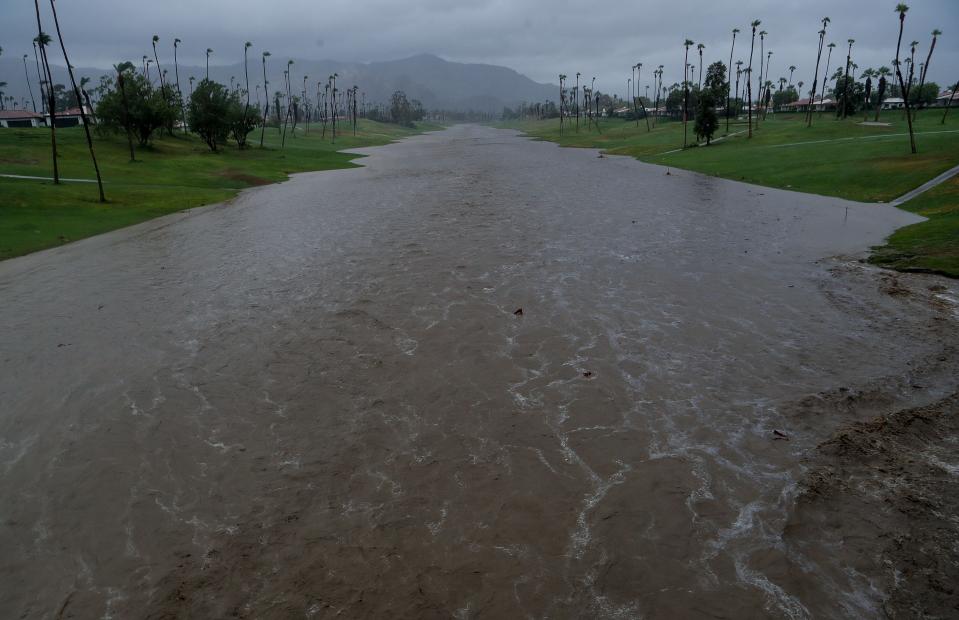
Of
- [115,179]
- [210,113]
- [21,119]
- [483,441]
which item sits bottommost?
[483,441]

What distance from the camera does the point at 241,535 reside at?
9586mm

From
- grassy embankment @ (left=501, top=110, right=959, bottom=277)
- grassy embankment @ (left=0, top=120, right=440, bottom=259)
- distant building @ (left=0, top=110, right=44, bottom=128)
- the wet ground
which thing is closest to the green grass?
grassy embankment @ (left=501, top=110, right=959, bottom=277)

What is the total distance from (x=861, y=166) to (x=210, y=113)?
8566 cm

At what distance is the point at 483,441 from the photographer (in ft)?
40.3

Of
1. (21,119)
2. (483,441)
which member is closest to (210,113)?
(21,119)

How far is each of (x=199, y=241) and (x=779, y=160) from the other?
5702cm

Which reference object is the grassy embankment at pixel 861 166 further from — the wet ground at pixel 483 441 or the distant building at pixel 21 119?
the distant building at pixel 21 119

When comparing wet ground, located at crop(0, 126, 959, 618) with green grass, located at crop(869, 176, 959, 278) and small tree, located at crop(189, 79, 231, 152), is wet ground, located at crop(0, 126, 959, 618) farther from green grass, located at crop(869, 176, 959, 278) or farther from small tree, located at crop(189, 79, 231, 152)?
small tree, located at crop(189, 79, 231, 152)

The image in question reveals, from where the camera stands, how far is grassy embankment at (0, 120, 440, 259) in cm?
3784

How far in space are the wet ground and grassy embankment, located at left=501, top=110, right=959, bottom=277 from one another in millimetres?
4501

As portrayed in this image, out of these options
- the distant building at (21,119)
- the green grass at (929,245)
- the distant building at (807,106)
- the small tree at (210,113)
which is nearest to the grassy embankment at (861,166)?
the green grass at (929,245)

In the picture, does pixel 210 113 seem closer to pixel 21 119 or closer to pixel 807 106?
pixel 21 119

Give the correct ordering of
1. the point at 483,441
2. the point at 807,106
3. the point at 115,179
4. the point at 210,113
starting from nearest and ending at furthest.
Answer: the point at 483,441
the point at 115,179
the point at 210,113
the point at 807,106

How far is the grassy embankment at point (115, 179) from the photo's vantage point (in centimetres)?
3784
